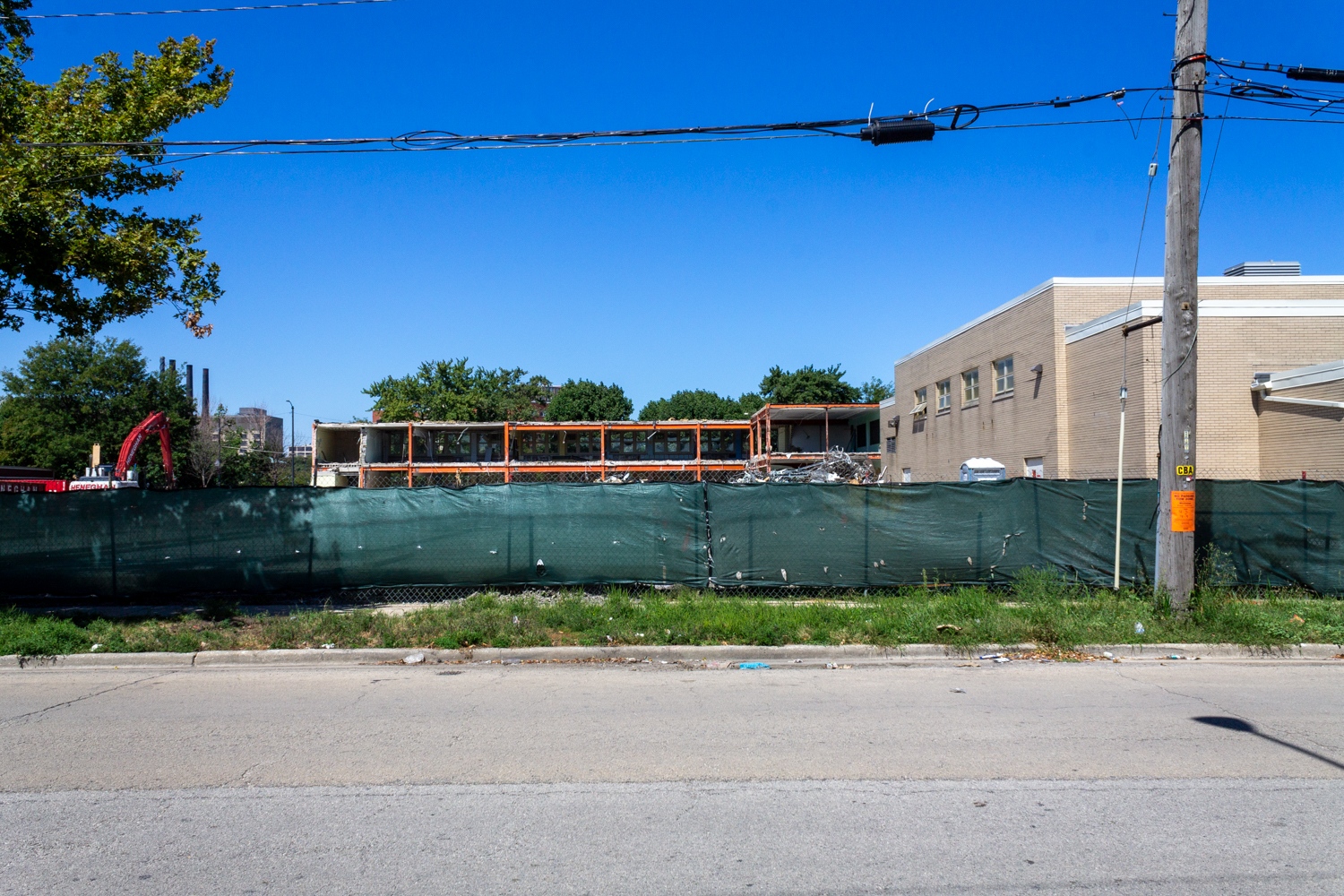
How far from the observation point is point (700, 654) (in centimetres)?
950

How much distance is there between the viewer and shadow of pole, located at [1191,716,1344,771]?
18.7 feet

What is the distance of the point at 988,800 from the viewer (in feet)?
16.3

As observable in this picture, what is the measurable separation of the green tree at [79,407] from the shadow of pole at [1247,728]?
56.1 m

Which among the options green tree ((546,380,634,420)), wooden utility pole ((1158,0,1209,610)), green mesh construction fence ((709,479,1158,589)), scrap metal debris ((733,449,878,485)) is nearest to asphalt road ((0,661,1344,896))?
wooden utility pole ((1158,0,1209,610))

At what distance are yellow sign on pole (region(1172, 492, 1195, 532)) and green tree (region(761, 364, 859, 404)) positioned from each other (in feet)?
176

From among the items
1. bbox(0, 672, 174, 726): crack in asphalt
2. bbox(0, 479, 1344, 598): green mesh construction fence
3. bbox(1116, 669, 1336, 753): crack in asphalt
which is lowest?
bbox(0, 672, 174, 726): crack in asphalt

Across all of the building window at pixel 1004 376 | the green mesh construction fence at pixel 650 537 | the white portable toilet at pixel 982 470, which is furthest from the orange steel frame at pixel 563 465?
the green mesh construction fence at pixel 650 537

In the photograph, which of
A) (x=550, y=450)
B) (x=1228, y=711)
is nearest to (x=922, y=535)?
(x=1228, y=711)

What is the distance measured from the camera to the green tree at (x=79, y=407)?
5022 cm

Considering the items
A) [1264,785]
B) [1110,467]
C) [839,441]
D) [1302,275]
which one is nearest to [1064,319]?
[1110,467]

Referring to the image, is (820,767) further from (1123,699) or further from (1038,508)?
(1038,508)

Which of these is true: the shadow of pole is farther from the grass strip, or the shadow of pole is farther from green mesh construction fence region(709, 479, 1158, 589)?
green mesh construction fence region(709, 479, 1158, 589)

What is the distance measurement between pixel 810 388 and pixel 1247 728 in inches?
2327

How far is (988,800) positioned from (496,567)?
8549 millimetres
